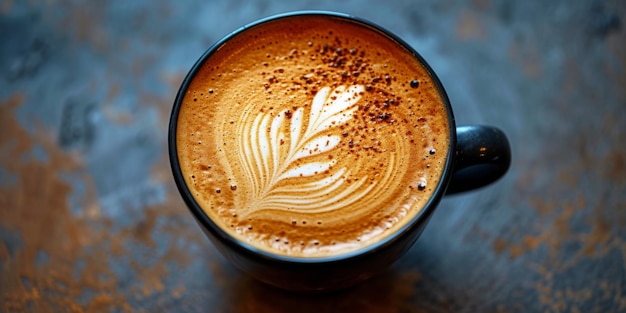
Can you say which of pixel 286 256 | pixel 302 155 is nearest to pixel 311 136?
pixel 302 155

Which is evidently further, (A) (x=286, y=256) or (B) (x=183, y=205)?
(B) (x=183, y=205)

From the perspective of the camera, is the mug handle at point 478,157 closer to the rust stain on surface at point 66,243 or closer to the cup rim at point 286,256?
the cup rim at point 286,256

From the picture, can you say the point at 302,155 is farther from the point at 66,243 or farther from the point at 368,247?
the point at 66,243

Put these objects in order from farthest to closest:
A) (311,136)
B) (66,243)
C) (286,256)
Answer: (66,243) → (311,136) → (286,256)

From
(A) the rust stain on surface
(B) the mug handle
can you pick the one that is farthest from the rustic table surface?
(B) the mug handle

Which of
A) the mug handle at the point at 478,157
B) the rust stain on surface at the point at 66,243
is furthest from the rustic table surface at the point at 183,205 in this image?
the mug handle at the point at 478,157

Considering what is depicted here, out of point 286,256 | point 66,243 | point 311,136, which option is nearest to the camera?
point 286,256

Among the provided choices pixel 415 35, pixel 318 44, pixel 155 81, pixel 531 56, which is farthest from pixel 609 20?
pixel 155 81

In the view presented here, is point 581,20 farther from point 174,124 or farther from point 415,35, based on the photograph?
Result: point 174,124
